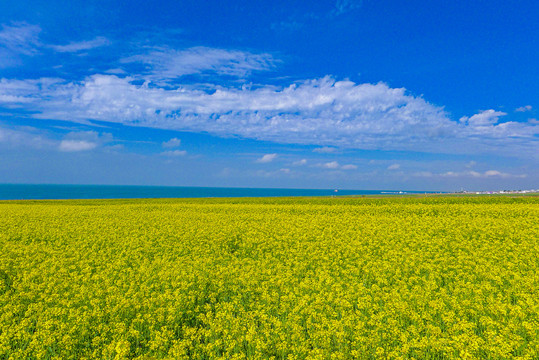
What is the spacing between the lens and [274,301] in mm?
7598

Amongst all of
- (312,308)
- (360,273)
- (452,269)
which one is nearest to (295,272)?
(360,273)

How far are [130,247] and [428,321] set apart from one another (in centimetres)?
1175

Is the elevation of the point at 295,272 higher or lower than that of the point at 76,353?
higher

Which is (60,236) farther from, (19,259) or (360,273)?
(360,273)

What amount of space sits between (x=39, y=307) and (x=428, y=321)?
910 centimetres

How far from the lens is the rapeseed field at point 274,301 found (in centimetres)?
565

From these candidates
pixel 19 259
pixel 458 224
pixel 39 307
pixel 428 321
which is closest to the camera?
pixel 428 321

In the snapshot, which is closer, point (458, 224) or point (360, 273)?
point (360, 273)

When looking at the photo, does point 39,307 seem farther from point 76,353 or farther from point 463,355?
point 463,355

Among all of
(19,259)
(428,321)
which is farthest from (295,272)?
(19,259)

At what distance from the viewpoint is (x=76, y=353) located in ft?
20.0

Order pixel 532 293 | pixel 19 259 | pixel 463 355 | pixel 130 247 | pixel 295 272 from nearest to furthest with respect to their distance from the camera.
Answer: pixel 463 355, pixel 532 293, pixel 295 272, pixel 19 259, pixel 130 247

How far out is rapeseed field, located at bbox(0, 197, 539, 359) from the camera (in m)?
5.65

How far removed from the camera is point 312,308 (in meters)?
6.77
